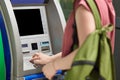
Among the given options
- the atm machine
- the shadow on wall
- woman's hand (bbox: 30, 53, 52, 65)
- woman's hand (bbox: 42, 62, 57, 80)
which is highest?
the shadow on wall

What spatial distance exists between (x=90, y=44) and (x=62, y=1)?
1855 millimetres

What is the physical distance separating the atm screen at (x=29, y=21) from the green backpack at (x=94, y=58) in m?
0.58

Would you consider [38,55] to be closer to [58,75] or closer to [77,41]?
[58,75]

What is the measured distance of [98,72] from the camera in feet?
4.77

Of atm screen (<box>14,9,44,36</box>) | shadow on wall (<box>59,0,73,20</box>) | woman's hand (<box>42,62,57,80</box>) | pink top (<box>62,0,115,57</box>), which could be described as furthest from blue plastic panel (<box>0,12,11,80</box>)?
shadow on wall (<box>59,0,73,20</box>)

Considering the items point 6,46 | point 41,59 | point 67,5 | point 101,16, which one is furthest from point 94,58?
point 67,5

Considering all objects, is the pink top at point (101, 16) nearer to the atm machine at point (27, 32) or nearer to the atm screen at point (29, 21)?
the atm machine at point (27, 32)

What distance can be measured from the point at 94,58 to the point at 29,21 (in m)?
0.71

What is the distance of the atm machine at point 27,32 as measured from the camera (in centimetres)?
168

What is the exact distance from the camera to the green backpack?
1382mm

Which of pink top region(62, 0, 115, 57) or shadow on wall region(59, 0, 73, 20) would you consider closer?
pink top region(62, 0, 115, 57)

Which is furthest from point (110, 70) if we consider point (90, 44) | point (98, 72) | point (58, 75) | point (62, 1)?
point (62, 1)

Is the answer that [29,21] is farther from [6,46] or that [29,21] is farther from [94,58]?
[94,58]

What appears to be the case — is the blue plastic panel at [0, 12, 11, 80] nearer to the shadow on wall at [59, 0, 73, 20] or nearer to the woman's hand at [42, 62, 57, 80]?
the woman's hand at [42, 62, 57, 80]
